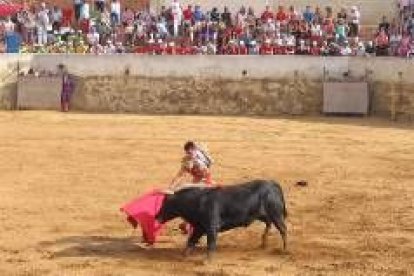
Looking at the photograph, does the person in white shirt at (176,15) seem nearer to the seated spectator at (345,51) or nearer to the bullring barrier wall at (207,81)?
the bullring barrier wall at (207,81)

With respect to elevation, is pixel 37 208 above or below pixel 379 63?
below

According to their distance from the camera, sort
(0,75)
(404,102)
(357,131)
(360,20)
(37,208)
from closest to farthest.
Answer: (37,208) < (357,131) < (404,102) < (0,75) < (360,20)

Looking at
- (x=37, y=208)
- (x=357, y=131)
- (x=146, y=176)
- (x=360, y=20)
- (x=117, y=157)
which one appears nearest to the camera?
(x=37, y=208)

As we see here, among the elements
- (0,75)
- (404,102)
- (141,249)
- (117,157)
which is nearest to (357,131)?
(404,102)

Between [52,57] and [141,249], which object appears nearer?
[141,249]

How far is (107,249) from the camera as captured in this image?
11.9 meters

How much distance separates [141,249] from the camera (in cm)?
1192

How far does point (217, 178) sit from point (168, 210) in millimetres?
5822

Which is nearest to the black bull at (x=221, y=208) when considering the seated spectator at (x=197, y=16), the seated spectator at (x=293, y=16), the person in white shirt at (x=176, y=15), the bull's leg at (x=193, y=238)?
the bull's leg at (x=193, y=238)

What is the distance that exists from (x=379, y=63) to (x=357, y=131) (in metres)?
3.35

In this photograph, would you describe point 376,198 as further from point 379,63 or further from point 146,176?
point 379,63

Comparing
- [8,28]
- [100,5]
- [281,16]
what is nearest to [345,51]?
[281,16]

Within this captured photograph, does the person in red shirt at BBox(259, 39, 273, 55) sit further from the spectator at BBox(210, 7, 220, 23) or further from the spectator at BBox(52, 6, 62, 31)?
the spectator at BBox(52, 6, 62, 31)

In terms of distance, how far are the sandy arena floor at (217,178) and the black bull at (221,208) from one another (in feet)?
1.33
